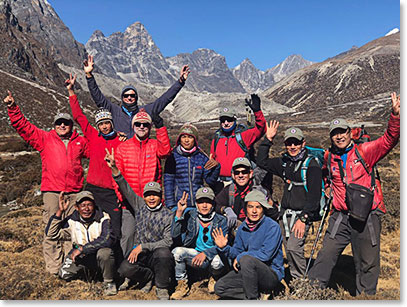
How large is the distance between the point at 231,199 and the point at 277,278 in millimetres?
1411

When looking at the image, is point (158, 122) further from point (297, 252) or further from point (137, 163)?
point (297, 252)

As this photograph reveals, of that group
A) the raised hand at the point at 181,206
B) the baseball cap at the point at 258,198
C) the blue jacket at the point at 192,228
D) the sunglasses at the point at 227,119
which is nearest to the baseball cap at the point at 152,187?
the raised hand at the point at 181,206

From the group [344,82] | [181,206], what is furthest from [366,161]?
[344,82]

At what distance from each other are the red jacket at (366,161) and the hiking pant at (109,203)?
3.32 m

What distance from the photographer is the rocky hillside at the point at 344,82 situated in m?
127

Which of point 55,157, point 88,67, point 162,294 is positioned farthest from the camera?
point 88,67

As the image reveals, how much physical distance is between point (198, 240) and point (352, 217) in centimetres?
223

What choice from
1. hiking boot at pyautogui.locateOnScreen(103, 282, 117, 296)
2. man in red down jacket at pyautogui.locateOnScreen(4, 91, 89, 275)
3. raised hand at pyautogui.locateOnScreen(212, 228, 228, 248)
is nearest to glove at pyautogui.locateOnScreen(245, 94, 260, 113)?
raised hand at pyautogui.locateOnScreen(212, 228, 228, 248)

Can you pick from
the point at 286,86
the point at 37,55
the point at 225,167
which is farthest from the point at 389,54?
the point at 225,167

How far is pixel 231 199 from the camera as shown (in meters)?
5.49

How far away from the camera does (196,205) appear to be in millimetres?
5105

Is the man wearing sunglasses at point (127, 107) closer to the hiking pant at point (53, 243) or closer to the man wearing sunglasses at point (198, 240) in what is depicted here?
the hiking pant at point (53, 243)

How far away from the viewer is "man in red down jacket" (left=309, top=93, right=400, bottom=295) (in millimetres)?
4664

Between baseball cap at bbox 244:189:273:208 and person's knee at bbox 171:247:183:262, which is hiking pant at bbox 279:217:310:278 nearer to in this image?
baseball cap at bbox 244:189:273:208
